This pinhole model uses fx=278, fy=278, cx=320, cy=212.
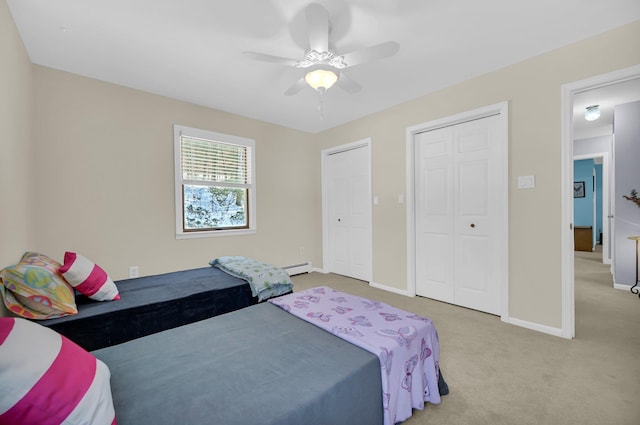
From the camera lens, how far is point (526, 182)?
2639 millimetres

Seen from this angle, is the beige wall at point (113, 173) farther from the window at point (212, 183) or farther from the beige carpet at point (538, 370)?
the beige carpet at point (538, 370)

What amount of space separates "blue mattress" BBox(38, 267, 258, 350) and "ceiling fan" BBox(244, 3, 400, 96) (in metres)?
1.87

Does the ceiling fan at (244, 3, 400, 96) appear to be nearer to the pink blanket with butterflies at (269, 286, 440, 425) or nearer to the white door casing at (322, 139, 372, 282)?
the pink blanket with butterflies at (269, 286, 440, 425)

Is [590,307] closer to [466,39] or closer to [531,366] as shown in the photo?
[531,366]

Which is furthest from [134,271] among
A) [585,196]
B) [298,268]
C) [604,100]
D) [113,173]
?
[585,196]

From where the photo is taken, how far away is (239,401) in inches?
39.3

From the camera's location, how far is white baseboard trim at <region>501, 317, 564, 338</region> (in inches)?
97.0

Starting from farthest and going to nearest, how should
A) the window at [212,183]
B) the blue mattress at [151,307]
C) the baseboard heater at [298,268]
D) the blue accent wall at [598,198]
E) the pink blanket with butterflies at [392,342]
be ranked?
the blue accent wall at [598,198] → the baseboard heater at [298,268] → the window at [212,183] → the blue mattress at [151,307] → the pink blanket with butterflies at [392,342]

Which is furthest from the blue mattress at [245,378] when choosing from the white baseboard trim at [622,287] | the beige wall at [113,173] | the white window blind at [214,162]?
the white baseboard trim at [622,287]

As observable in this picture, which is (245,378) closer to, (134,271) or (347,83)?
(347,83)

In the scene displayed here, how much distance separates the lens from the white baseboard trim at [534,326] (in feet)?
8.08

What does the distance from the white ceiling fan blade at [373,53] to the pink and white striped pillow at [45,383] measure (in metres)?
2.21

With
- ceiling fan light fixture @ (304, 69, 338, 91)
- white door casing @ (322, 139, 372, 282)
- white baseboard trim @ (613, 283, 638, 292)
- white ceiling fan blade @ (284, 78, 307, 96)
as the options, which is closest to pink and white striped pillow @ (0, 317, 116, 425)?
ceiling fan light fixture @ (304, 69, 338, 91)

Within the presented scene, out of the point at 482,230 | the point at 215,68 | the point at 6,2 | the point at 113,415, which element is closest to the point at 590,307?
the point at 482,230
